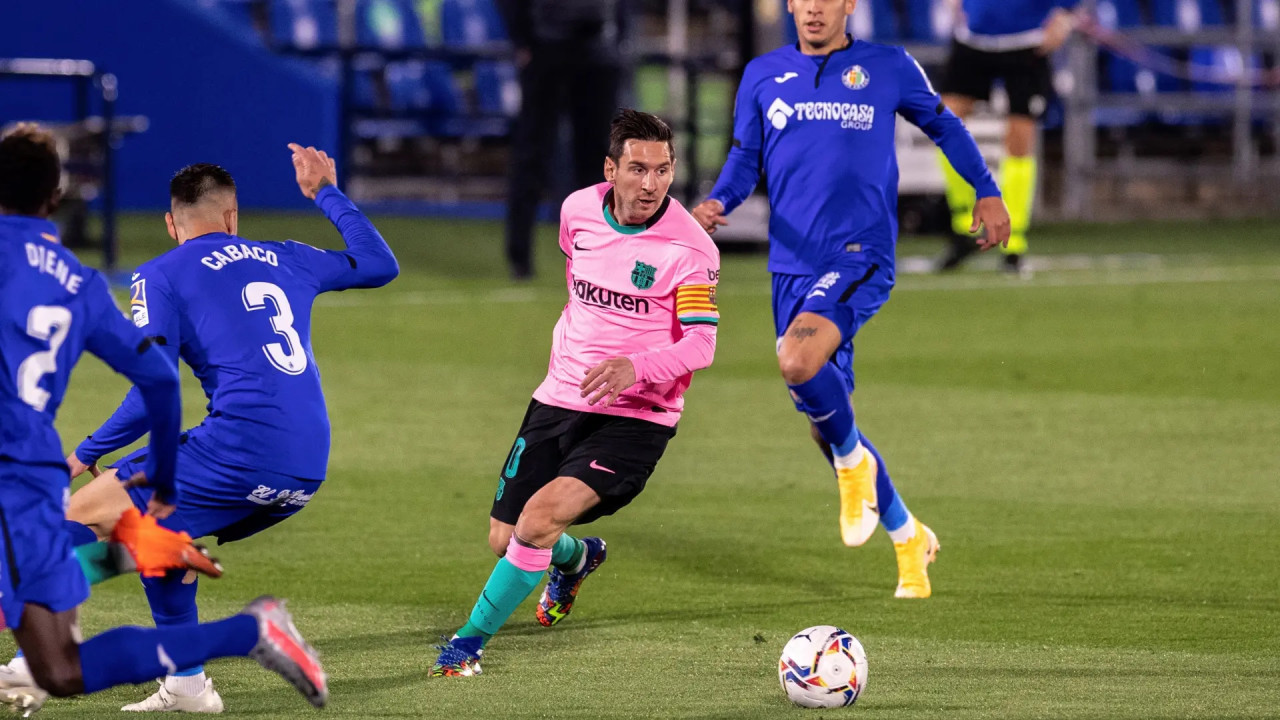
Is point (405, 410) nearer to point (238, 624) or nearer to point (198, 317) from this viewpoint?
point (198, 317)

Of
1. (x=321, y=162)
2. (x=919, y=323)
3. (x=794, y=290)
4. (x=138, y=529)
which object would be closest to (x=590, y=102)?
(x=919, y=323)

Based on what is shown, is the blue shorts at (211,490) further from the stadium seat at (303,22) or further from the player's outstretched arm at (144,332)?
the stadium seat at (303,22)

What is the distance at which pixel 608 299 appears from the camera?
5.88m

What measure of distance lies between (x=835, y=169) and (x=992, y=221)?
552 millimetres

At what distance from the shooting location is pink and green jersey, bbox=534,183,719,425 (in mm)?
5777

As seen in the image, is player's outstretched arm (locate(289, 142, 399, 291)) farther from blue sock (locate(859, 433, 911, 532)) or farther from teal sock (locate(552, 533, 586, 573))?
blue sock (locate(859, 433, 911, 532))

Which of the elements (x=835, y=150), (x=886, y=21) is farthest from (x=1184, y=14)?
(x=835, y=150)

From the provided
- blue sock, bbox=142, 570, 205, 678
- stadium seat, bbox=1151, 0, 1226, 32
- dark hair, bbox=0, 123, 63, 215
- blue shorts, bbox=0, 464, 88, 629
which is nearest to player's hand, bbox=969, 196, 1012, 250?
blue sock, bbox=142, 570, 205, 678

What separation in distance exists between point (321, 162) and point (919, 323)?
8.61 metres

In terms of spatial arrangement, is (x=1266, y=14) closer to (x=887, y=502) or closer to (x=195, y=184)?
(x=887, y=502)

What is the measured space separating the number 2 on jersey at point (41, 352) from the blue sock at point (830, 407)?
2871 millimetres

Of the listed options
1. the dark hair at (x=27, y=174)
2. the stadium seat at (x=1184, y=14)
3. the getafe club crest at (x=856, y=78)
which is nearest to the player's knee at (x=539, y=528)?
the dark hair at (x=27, y=174)

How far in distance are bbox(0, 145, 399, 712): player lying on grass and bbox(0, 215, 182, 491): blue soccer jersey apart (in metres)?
0.79

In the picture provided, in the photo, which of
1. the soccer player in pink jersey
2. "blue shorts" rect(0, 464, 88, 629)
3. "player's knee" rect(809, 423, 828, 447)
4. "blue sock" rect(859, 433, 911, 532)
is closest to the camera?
"blue shorts" rect(0, 464, 88, 629)
